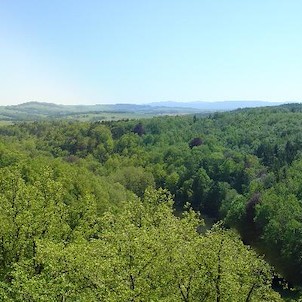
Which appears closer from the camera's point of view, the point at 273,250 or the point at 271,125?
the point at 273,250

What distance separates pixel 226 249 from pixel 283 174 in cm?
7169

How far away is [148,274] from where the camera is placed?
29.0 m

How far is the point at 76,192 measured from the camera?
74.8 m

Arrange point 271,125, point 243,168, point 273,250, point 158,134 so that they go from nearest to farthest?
point 273,250 → point 243,168 → point 271,125 → point 158,134

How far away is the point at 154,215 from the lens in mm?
41406

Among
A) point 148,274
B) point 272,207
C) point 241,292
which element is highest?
point 148,274

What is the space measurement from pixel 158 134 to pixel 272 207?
109699 mm

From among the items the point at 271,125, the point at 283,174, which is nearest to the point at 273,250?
the point at 283,174

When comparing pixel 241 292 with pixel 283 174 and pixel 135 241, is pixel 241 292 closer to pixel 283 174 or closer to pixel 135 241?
pixel 135 241

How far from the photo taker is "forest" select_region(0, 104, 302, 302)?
28113mm

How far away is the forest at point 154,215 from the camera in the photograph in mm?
28113

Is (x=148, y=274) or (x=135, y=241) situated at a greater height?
(x=135, y=241)

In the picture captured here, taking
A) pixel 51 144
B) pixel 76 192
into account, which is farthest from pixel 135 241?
pixel 51 144

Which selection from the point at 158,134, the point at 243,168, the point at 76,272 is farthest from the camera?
the point at 158,134
